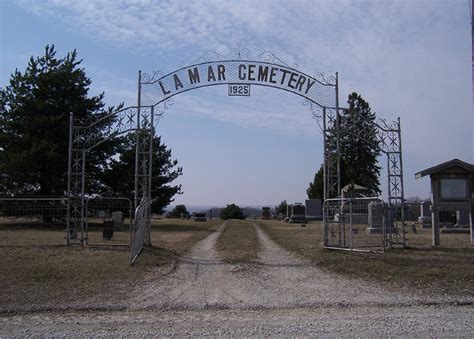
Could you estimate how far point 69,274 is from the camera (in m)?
10.7

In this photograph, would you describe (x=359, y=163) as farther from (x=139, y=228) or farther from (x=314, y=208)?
(x=139, y=228)

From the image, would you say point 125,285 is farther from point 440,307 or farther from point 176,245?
point 176,245

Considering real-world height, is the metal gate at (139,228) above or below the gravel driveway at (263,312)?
above

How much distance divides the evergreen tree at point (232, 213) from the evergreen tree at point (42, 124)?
37.1 metres

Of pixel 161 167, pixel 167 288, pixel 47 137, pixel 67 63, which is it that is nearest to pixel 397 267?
pixel 167 288

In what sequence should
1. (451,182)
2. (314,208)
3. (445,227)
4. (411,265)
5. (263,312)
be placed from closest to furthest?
(263,312) < (411,265) < (451,182) < (445,227) < (314,208)

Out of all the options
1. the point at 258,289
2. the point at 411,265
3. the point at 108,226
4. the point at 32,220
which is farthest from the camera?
the point at 32,220

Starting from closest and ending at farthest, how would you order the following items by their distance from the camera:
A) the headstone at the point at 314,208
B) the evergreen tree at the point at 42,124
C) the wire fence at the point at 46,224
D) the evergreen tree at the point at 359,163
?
1. the wire fence at the point at 46,224
2. the evergreen tree at the point at 42,124
3. the headstone at the point at 314,208
4. the evergreen tree at the point at 359,163

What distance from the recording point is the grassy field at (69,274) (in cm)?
844

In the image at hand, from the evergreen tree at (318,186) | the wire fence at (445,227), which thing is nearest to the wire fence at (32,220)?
the wire fence at (445,227)

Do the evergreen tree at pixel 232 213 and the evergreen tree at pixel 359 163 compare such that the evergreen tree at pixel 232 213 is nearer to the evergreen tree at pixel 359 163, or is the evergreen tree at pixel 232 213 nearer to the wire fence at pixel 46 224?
the evergreen tree at pixel 359 163

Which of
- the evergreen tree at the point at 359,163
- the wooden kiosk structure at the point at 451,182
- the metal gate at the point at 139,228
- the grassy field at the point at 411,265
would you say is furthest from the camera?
the evergreen tree at the point at 359,163

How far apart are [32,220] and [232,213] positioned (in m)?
41.7

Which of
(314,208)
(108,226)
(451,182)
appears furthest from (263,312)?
(314,208)
